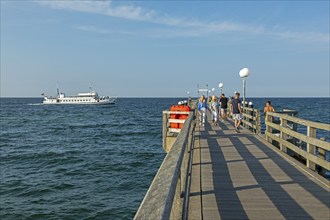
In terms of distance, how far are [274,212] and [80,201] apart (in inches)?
390

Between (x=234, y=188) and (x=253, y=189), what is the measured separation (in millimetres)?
333

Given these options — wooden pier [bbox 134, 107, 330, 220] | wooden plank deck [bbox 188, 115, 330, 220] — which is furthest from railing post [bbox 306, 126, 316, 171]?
wooden plank deck [bbox 188, 115, 330, 220]

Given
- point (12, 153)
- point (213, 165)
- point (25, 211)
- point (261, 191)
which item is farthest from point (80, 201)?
point (12, 153)

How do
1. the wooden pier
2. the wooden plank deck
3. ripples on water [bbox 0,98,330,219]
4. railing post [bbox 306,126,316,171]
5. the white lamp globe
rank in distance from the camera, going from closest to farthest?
the wooden pier → the wooden plank deck → railing post [bbox 306,126,316,171] → ripples on water [bbox 0,98,330,219] → the white lamp globe

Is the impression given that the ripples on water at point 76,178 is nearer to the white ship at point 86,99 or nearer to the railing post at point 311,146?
the railing post at point 311,146

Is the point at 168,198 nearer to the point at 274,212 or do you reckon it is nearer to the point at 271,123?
the point at 274,212

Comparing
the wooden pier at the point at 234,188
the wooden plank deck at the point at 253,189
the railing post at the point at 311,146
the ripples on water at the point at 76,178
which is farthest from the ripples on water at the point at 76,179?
the railing post at the point at 311,146

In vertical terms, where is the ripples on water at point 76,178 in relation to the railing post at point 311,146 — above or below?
below

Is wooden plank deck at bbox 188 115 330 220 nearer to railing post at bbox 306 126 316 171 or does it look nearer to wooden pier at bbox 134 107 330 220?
wooden pier at bbox 134 107 330 220

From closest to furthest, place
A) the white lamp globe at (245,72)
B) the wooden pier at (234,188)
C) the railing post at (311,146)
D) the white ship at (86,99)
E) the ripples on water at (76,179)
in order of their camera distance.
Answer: the wooden pier at (234,188), the railing post at (311,146), the ripples on water at (76,179), the white lamp globe at (245,72), the white ship at (86,99)

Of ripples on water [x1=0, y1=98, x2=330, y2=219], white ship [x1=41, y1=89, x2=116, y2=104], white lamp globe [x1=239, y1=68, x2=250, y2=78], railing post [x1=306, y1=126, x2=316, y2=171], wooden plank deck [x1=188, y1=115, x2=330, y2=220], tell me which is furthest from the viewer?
white ship [x1=41, y1=89, x2=116, y2=104]

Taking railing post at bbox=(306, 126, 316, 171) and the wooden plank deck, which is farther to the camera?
railing post at bbox=(306, 126, 316, 171)

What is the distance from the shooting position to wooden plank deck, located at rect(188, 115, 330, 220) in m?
4.51

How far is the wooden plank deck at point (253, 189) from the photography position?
14.8 feet
